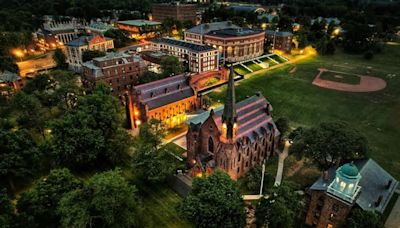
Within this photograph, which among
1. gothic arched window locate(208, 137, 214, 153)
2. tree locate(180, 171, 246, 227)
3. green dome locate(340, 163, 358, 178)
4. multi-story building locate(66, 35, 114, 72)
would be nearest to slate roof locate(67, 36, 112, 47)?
multi-story building locate(66, 35, 114, 72)

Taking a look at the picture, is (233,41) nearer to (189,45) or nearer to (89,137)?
(189,45)

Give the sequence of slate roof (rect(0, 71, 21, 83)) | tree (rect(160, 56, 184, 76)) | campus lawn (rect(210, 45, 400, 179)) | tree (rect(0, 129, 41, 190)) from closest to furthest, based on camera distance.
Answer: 1. tree (rect(0, 129, 41, 190))
2. campus lawn (rect(210, 45, 400, 179))
3. slate roof (rect(0, 71, 21, 83))
4. tree (rect(160, 56, 184, 76))

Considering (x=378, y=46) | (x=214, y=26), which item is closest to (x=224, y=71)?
(x=214, y=26)

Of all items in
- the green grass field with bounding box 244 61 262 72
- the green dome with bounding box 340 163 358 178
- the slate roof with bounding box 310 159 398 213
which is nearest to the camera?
the green dome with bounding box 340 163 358 178

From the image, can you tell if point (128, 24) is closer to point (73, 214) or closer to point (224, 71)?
point (224, 71)

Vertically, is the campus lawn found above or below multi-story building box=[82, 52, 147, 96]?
below

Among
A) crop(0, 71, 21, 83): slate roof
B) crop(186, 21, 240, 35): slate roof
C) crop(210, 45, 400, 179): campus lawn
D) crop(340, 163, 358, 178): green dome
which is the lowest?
crop(210, 45, 400, 179): campus lawn

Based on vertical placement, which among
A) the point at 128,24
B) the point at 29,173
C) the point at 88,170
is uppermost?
the point at 128,24

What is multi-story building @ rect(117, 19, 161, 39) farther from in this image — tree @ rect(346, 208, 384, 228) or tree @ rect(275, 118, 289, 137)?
tree @ rect(346, 208, 384, 228)
